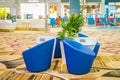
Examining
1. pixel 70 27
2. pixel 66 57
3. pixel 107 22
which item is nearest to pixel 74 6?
pixel 107 22

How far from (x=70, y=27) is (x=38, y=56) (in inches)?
68.8

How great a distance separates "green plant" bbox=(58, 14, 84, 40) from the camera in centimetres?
657

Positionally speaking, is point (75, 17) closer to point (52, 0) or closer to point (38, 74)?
point (38, 74)

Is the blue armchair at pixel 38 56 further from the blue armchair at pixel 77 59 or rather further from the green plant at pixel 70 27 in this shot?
the green plant at pixel 70 27

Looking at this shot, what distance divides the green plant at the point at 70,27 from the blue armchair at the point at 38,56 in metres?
0.73

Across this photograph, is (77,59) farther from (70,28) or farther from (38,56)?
Answer: (70,28)

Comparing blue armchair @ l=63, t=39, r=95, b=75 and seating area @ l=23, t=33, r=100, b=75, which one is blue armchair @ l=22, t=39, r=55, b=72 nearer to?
seating area @ l=23, t=33, r=100, b=75

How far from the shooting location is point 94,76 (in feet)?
18.1

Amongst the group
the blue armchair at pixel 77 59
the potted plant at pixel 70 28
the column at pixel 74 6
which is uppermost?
the column at pixel 74 6

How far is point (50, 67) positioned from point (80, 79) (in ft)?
3.95

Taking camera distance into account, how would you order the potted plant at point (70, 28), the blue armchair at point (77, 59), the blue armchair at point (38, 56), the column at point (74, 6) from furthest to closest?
the column at point (74, 6)
the potted plant at point (70, 28)
the blue armchair at point (38, 56)
the blue armchair at point (77, 59)

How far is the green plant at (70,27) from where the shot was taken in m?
6.57

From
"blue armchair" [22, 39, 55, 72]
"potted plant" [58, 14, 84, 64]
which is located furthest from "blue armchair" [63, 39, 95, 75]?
"potted plant" [58, 14, 84, 64]

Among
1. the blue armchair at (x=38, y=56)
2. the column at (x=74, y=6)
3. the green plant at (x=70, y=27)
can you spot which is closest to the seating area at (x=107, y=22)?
the column at (x=74, y=6)
